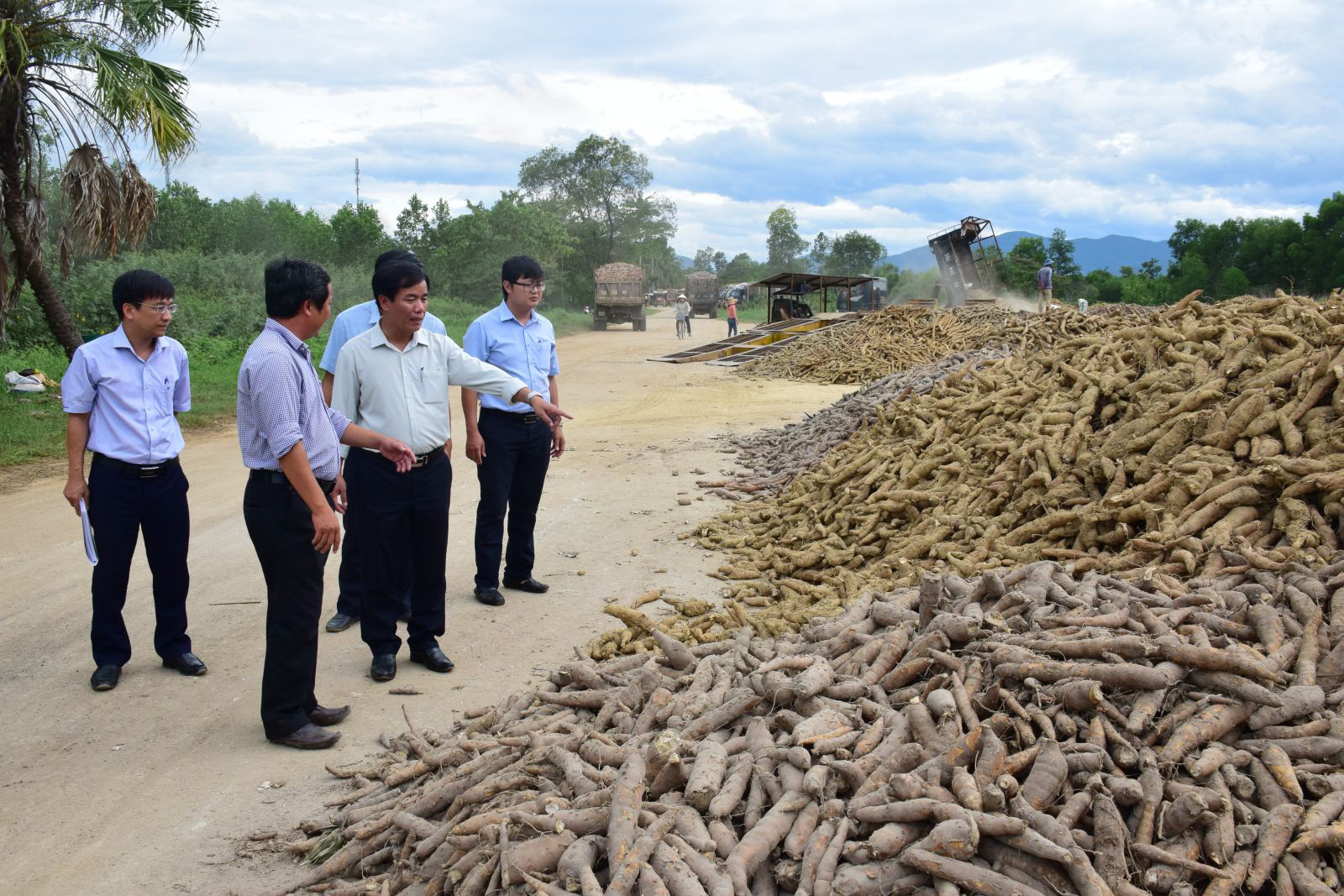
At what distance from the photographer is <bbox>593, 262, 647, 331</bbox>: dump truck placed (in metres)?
39.5

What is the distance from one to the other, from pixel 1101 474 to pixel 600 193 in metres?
65.4

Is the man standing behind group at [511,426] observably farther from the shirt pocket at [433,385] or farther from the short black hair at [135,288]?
the short black hair at [135,288]

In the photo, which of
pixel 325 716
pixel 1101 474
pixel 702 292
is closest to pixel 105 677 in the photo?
pixel 325 716

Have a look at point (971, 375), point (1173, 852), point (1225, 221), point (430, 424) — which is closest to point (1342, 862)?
point (1173, 852)

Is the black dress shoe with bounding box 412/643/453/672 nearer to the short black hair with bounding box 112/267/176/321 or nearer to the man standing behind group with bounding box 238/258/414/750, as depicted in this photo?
the man standing behind group with bounding box 238/258/414/750

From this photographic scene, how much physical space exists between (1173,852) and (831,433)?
23.2 feet

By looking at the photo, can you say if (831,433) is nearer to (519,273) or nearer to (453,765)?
(519,273)

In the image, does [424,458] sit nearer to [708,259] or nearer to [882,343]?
[882,343]

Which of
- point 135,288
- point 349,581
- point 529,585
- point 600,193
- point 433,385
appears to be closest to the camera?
point 135,288

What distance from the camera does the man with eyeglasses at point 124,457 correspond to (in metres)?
4.23

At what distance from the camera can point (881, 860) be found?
234 cm

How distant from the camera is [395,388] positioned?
427 cm

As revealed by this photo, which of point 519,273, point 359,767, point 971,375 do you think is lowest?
point 359,767

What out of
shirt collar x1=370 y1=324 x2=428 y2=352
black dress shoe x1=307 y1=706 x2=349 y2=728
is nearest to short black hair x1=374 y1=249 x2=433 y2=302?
shirt collar x1=370 y1=324 x2=428 y2=352
